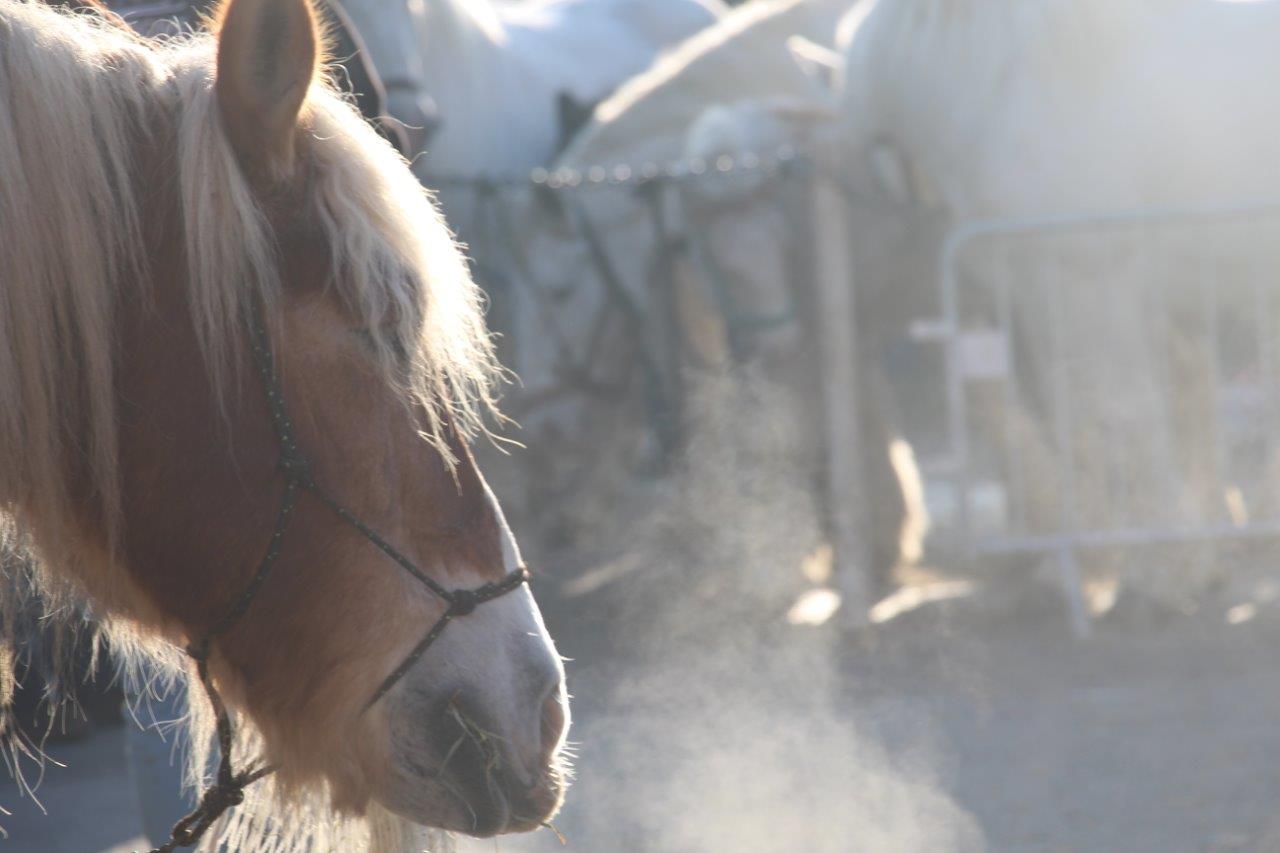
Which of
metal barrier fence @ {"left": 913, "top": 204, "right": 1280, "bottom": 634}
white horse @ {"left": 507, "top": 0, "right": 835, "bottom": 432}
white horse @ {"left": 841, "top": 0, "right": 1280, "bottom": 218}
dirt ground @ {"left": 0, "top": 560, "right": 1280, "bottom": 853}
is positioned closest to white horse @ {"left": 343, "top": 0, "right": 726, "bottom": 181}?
white horse @ {"left": 507, "top": 0, "right": 835, "bottom": 432}

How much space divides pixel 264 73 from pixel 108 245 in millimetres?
233

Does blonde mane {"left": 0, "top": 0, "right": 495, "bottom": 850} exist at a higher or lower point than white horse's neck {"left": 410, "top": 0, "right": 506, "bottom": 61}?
higher

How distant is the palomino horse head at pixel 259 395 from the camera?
1428mm

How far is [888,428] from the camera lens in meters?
5.75

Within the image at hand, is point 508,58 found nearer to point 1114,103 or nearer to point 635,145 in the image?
point 635,145

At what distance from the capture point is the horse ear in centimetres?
141

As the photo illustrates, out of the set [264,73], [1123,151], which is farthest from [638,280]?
[264,73]

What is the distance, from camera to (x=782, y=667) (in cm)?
450

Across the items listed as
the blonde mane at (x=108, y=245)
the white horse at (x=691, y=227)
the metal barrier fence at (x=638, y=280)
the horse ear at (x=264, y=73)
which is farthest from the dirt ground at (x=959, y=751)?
the horse ear at (x=264, y=73)

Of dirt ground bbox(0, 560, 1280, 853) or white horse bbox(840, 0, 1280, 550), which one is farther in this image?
white horse bbox(840, 0, 1280, 550)

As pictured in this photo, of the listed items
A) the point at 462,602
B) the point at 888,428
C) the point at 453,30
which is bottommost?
the point at 888,428

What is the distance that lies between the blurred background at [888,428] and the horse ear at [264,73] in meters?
1.02

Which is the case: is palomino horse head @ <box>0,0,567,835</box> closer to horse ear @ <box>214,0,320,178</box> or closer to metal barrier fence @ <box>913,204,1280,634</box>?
horse ear @ <box>214,0,320,178</box>

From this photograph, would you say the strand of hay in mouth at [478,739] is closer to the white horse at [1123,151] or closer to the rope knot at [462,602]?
the rope knot at [462,602]
